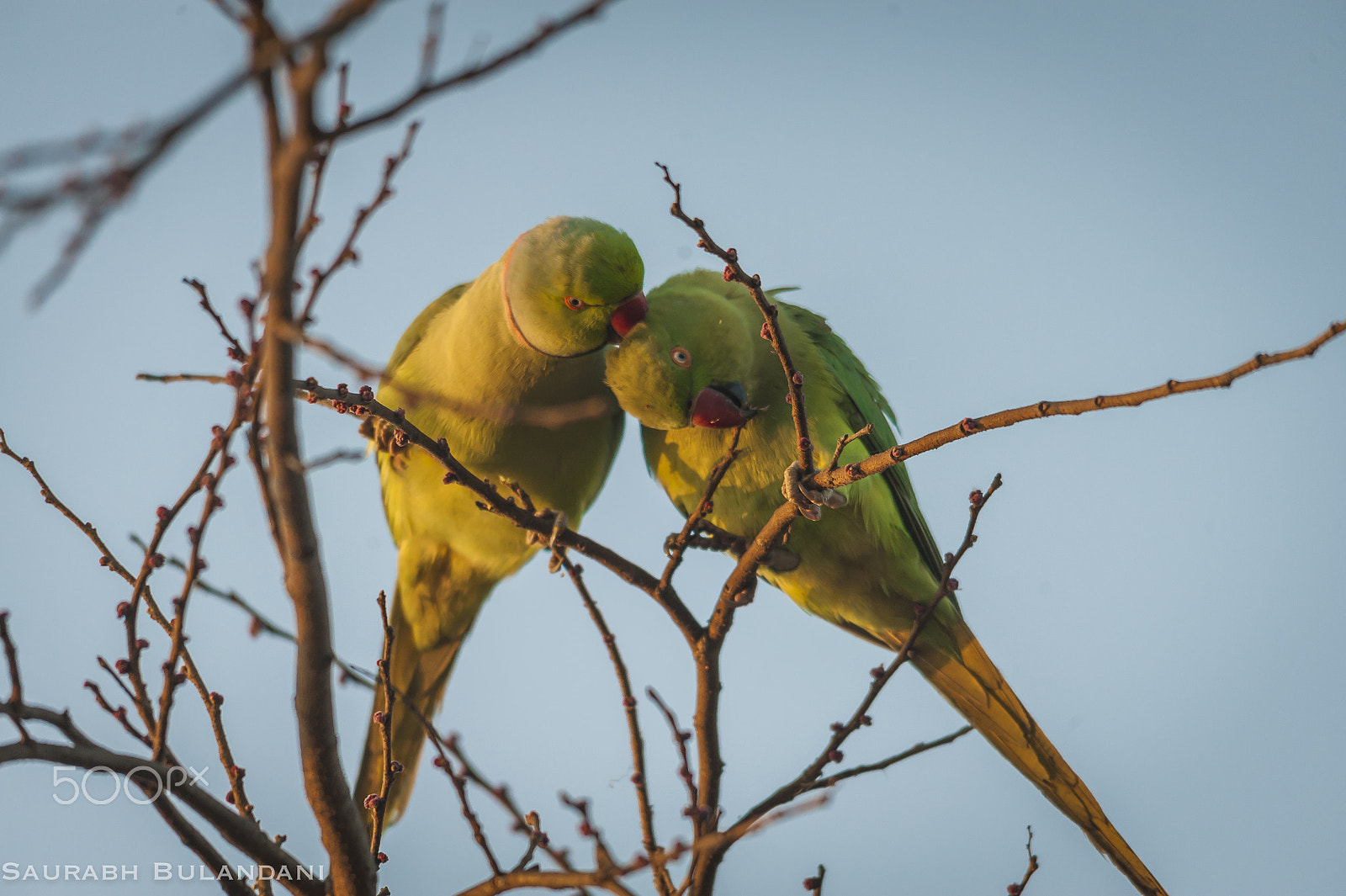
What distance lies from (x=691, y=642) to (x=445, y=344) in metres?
1.76

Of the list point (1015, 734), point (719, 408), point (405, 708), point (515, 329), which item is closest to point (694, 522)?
point (719, 408)

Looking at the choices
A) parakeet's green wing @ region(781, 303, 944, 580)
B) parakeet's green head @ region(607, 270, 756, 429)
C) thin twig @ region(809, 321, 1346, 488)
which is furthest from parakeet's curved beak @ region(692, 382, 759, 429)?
thin twig @ region(809, 321, 1346, 488)

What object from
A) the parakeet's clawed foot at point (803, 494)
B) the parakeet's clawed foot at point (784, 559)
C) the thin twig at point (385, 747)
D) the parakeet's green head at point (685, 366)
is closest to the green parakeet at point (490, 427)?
the parakeet's green head at point (685, 366)

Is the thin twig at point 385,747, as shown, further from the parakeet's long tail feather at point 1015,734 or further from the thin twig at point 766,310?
the parakeet's long tail feather at point 1015,734

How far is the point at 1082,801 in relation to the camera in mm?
3514

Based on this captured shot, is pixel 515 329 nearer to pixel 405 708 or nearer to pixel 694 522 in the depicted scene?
pixel 694 522

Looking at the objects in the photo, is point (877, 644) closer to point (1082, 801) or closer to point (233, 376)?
point (1082, 801)

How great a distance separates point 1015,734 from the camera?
3.72 m

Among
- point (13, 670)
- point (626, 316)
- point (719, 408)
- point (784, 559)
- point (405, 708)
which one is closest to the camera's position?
point (13, 670)

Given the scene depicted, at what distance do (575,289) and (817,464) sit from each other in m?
1.16

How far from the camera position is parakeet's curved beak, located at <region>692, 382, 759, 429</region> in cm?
348

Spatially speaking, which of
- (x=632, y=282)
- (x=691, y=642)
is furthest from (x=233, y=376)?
(x=632, y=282)

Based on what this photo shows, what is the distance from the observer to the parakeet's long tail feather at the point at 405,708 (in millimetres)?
3803

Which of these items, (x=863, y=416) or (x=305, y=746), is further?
(x=863, y=416)
